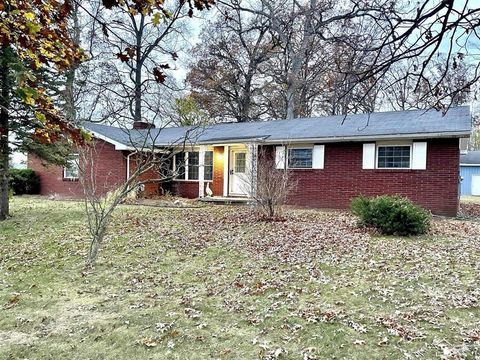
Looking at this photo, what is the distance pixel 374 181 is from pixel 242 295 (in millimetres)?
9275

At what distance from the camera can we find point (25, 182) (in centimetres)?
1942

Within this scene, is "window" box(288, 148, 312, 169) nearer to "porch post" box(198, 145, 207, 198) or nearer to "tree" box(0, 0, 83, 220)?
"porch post" box(198, 145, 207, 198)

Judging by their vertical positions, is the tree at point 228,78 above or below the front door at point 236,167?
above

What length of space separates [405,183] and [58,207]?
11.8 m

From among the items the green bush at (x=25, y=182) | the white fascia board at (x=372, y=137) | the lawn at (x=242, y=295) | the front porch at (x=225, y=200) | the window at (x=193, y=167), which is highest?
the white fascia board at (x=372, y=137)

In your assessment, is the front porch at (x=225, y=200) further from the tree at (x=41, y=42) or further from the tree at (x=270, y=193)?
the tree at (x=41, y=42)

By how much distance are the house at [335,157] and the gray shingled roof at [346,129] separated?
3 centimetres

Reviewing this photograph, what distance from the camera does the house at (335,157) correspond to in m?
12.2

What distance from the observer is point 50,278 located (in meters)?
6.29

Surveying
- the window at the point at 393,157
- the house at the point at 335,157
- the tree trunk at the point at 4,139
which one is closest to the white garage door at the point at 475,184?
the house at the point at 335,157

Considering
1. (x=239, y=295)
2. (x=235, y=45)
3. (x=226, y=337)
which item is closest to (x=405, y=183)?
(x=239, y=295)

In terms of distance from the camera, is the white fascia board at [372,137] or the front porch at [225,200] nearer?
the white fascia board at [372,137]

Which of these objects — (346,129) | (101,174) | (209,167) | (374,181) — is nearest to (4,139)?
(101,174)

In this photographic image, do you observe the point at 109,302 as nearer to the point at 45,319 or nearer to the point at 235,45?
the point at 45,319
